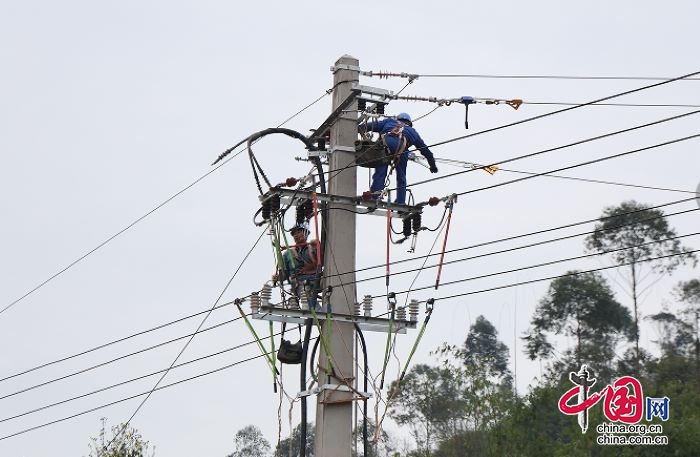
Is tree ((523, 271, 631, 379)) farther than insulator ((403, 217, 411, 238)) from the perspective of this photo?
Yes

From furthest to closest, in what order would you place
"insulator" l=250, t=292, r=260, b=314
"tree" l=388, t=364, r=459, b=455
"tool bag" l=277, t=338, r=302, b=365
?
"tree" l=388, t=364, r=459, b=455 < "tool bag" l=277, t=338, r=302, b=365 < "insulator" l=250, t=292, r=260, b=314

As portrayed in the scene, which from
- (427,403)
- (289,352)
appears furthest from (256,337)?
(427,403)

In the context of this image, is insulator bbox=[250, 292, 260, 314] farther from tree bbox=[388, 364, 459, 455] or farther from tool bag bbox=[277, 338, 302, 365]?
tree bbox=[388, 364, 459, 455]

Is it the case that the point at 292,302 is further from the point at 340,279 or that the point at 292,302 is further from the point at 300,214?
the point at 300,214

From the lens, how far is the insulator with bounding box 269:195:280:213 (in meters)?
16.1

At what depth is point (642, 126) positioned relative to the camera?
12.9 m

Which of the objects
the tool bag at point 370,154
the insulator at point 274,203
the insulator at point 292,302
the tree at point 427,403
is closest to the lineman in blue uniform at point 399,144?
the tool bag at point 370,154

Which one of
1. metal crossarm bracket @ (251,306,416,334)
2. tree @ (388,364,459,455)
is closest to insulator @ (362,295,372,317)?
metal crossarm bracket @ (251,306,416,334)

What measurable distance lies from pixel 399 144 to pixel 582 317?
200ft

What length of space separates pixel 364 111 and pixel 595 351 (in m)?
59.1

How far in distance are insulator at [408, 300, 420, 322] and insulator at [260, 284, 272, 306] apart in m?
Answer: 1.81

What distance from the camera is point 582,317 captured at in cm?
7600

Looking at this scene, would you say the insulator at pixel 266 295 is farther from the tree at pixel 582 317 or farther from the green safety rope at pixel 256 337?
the tree at pixel 582 317

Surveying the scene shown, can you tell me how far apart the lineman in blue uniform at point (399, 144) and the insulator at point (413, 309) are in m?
1.49
